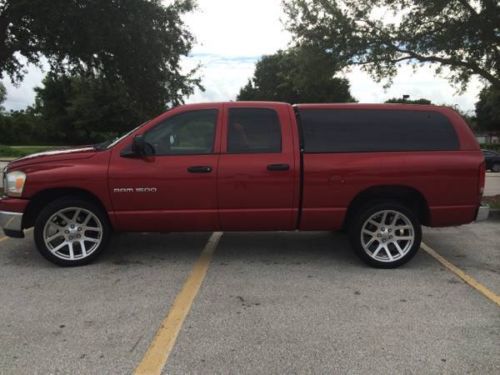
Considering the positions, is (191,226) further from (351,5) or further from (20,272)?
(351,5)

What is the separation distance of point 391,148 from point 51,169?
382 cm

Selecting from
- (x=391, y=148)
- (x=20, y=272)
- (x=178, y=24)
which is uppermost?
(x=178, y=24)

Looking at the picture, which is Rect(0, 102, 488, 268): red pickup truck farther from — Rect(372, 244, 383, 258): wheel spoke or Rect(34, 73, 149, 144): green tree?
Rect(34, 73, 149, 144): green tree

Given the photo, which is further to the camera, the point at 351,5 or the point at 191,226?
the point at 351,5

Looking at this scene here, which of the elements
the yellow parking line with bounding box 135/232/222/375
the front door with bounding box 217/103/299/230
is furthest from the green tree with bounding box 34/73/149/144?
the yellow parking line with bounding box 135/232/222/375

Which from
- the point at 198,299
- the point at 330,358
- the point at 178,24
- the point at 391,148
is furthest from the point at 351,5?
the point at 330,358

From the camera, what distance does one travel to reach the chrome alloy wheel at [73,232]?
5578 mm

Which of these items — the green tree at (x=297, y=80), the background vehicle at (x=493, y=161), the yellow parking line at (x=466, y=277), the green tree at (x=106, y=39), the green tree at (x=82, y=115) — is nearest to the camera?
the yellow parking line at (x=466, y=277)

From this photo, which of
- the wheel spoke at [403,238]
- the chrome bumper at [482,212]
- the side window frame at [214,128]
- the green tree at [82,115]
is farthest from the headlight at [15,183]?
the green tree at [82,115]

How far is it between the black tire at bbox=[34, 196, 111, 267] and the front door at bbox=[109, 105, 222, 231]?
0.21 m

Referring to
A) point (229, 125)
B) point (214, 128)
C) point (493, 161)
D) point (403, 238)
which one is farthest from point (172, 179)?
point (493, 161)

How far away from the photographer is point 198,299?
459 cm

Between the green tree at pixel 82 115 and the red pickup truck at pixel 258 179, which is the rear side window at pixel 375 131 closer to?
the red pickup truck at pixel 258 179

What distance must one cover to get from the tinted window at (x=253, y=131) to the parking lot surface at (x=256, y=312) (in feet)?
4.43
